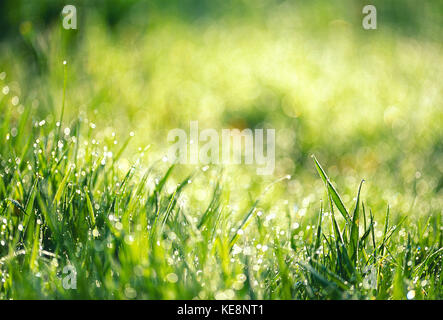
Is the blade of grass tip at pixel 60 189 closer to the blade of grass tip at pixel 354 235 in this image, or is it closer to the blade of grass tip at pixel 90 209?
the blade of grass tip at pixel 90 209

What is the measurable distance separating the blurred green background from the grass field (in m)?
0.01

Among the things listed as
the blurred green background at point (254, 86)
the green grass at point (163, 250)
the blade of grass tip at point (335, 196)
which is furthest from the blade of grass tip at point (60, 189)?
the blade of grass tip at point (335, 196)

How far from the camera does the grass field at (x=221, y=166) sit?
1.13m

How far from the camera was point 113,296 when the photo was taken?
3.46ft

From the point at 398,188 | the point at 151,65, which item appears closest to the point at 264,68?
the point at 151,65

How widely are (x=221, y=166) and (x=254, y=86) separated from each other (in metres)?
1.44

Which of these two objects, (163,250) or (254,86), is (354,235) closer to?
(163,250)

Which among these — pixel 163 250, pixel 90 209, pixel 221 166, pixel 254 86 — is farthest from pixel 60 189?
pixel 254 86

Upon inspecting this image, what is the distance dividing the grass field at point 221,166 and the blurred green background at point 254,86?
0.6 inches

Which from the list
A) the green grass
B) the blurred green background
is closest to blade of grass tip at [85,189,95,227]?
the green grass

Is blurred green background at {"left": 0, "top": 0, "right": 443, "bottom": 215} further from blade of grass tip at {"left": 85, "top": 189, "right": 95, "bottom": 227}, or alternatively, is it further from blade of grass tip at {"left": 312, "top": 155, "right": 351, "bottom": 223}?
blade of grass tip at {"left": 85, "top": 189, "right": 95, "bottom": 227}

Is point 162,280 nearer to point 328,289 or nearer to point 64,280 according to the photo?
point 64,280

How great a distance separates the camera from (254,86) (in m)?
3.09

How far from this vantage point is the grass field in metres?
1.13
